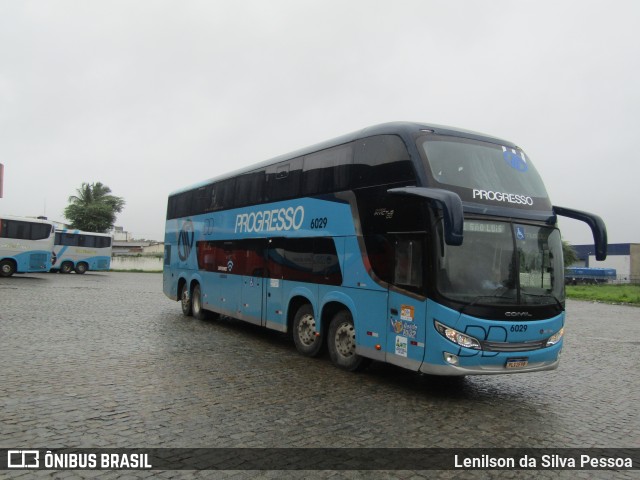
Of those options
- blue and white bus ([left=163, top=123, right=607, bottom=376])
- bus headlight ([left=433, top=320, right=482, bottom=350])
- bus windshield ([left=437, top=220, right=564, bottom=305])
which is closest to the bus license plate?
blue and white bus ([left=163, top=123, right=607, bottom=376])

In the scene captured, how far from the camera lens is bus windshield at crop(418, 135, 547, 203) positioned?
24.5 feet

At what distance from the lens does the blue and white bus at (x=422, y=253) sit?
22.9ft

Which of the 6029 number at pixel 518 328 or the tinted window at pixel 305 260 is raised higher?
the tinted window at pixel 305 260

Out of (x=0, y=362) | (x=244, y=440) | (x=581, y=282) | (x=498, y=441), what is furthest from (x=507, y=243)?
(x=581, y=282)

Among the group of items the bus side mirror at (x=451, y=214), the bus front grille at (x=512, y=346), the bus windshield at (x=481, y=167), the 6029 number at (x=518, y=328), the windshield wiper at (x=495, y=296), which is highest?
the bus windshield at (x=481, y=167)

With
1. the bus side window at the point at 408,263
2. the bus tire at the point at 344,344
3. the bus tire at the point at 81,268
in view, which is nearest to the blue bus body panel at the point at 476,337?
the bus side window at the point at 408,263

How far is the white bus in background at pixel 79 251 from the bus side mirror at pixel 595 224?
132 ft

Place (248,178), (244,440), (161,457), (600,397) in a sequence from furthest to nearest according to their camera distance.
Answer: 1. (248,178)
2. (600,397)
3. (244,440)
4. (161,457)

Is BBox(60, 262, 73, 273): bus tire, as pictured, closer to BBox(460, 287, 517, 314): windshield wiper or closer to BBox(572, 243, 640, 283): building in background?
BBox(460, 287, 517, 314): windshield wiper

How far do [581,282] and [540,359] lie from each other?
64983 mm

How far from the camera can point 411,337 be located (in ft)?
24.3

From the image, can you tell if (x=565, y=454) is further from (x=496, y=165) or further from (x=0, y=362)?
(x=0, y=362)

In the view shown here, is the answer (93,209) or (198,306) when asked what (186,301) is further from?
(93,209)

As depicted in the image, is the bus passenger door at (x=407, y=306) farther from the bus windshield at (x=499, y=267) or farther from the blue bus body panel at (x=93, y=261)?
the blue bus body panel at (x=93, y=261)
